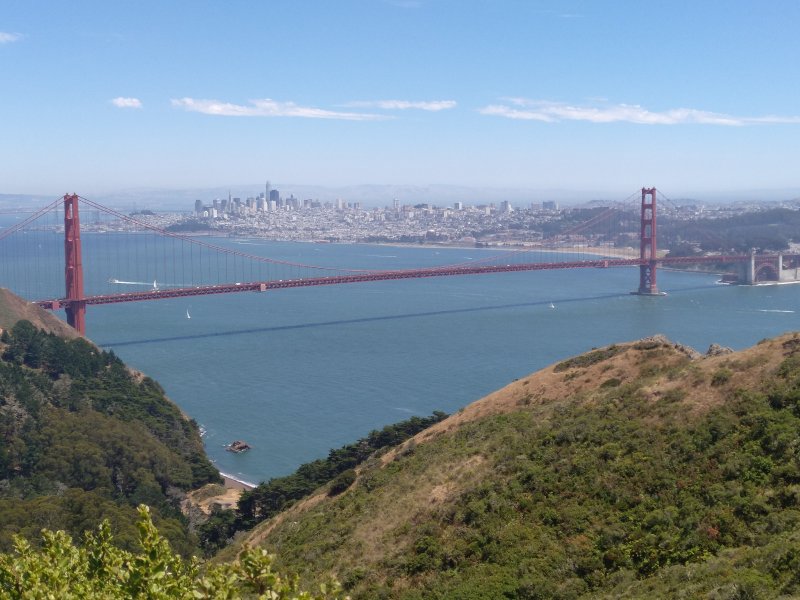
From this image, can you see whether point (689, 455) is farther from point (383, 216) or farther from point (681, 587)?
point (383, 216)

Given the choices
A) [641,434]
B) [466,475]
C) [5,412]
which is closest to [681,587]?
[641,434]

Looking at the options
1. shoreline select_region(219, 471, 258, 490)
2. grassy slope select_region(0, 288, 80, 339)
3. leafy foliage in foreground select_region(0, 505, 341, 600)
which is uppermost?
leafy foliage in foreground select_region(0, 505, 341, 600)

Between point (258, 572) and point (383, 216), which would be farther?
point (383, 216)

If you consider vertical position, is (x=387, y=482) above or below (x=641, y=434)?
below

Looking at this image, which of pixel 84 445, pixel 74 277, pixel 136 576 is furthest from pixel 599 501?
pixel 74 277

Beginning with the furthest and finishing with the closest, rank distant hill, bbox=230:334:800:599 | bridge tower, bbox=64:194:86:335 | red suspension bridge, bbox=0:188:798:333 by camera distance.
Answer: red suspension bridge, bbox=0:188:798:333
bridge tower, bbox=64:194:86:335
distant hill, bbox=230:334:800:599

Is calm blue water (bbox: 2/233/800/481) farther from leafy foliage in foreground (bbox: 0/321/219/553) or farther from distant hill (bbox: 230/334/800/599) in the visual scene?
distant hill (bbox: 230/334/800/599)

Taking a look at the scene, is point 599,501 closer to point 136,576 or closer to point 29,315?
point 136,576

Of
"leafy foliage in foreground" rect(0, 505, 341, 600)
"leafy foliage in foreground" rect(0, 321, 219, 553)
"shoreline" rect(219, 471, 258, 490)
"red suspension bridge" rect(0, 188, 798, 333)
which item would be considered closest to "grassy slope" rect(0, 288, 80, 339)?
"leafy foliage in foreground" rect(0, 321, 219, 553)
